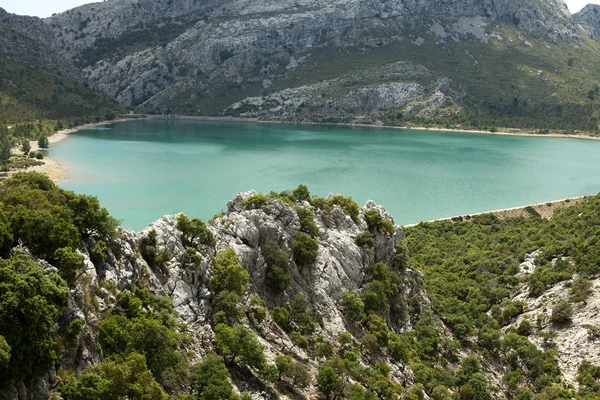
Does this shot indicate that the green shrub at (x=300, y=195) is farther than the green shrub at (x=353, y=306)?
Yes

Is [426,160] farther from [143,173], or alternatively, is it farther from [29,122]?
[29,122]

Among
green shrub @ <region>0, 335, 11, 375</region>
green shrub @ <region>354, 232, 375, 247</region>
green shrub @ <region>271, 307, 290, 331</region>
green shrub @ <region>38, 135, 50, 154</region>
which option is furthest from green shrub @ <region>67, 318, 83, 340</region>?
green shrub @ <region>38, 135, 50, 154</region>

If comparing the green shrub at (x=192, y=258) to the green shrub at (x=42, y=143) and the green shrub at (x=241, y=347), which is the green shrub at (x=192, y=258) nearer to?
the green shrub at (x=241, y=347)

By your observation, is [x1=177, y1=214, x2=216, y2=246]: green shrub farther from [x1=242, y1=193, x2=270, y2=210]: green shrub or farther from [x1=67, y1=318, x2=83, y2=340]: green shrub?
[x1=67, y1=318, x2=83, y2=340]: green shrub

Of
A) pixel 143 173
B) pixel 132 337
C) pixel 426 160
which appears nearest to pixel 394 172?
pixel 426 160

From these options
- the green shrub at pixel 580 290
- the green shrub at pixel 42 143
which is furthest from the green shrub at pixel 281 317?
the green shrub at pixel 42 143

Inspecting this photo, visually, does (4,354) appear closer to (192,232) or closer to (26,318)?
(26,318)
